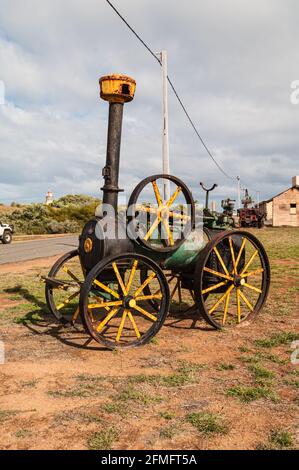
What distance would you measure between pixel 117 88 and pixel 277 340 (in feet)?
12.4

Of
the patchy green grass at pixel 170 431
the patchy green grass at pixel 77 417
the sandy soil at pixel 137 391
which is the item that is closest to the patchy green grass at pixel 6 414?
the sandy soil at pixel 137 391

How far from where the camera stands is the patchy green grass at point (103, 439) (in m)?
2.82

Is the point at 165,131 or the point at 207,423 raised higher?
the point at 165,131

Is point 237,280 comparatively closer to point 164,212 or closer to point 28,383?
point 164,212

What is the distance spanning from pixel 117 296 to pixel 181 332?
1.30 metres

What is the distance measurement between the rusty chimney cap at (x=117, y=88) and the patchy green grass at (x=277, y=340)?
139 inches

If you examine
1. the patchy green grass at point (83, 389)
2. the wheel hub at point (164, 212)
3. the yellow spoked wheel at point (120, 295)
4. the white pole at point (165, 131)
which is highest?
the white pole at point (165, 131)

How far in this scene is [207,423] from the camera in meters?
3.13

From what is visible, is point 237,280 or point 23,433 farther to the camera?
point 237,280

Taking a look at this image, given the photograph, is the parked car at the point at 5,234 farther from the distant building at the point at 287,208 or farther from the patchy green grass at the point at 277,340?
the distant building at the point at 287,208

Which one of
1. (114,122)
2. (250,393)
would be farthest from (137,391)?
(114,122)

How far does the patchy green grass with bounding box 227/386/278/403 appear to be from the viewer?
3.58 m

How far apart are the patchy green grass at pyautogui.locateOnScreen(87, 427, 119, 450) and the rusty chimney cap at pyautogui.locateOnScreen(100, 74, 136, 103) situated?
12.7ft

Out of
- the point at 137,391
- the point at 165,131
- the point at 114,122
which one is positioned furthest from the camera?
the point at 165,131
